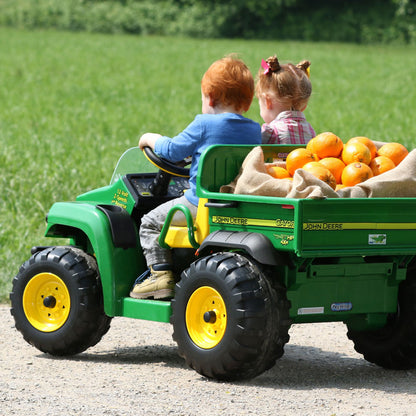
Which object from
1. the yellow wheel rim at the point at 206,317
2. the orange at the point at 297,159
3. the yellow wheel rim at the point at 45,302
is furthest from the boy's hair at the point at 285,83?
the yellow wheel rim at the point at 45,302

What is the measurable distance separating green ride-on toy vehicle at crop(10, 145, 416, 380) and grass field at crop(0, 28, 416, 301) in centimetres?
244

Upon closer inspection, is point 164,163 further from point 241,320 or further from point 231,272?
point 241,320

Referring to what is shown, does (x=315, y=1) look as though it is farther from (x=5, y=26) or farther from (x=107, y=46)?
(x=107, y=46)

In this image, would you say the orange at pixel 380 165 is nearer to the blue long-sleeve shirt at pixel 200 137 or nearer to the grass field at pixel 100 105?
the blue long-sleeve shirt at pixel 200 137

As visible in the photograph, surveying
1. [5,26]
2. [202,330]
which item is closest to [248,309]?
[202,330]

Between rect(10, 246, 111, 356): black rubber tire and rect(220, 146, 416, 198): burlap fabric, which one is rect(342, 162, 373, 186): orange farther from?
rect(10, 246, 111, 356): black rubber tire

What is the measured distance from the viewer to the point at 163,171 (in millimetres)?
5777

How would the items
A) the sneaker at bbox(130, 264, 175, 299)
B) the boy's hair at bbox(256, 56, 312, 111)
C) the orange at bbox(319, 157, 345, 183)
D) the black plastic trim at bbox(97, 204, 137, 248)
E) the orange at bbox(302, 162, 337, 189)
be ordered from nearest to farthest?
the orange at bbox(302, 162, 337, 189)
the orange at bbox(319, 157, 345, 183)
the sneaker at bbox(130, 264, 175, 299)
the black plastic trim at bbox(97, 204, 137, 248)
the boy's hair at bbox(256, 56, 312, 111)

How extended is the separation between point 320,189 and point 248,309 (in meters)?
0.70

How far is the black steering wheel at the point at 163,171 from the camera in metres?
→ 5.59

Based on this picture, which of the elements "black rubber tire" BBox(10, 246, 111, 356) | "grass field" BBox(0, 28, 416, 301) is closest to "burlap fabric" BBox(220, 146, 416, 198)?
"black rubber tire" BBox(10, 246, 111, 356)

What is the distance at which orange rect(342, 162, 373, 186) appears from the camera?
518 centimetres

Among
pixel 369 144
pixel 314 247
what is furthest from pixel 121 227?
pixel 369 144

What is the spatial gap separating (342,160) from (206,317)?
1181mm
